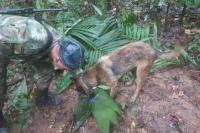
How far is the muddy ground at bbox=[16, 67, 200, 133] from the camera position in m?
5.50

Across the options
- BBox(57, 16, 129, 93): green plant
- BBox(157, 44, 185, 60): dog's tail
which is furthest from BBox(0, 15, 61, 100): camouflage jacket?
BBox(157, 44, 185, 60): dog's tail

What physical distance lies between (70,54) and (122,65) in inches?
57.5

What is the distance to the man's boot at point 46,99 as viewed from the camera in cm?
563

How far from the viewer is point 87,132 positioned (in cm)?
547

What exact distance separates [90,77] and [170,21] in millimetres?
2853

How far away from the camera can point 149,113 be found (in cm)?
566

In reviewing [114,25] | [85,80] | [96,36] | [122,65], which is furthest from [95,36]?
[85,80]

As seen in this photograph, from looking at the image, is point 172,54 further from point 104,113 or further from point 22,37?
point 22,37

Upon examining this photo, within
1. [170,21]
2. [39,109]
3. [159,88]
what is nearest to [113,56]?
[159,88]

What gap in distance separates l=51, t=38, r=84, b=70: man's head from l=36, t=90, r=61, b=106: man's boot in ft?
3.39

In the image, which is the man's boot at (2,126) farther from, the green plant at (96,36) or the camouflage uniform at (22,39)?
the green plant at (96,36)

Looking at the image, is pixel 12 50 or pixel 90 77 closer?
pixel 12 50

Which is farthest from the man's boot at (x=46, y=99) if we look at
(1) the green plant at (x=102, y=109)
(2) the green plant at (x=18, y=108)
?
(1) the green plant at (x=102, y=109)

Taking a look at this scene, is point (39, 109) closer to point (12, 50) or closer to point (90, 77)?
point (90, 77)
